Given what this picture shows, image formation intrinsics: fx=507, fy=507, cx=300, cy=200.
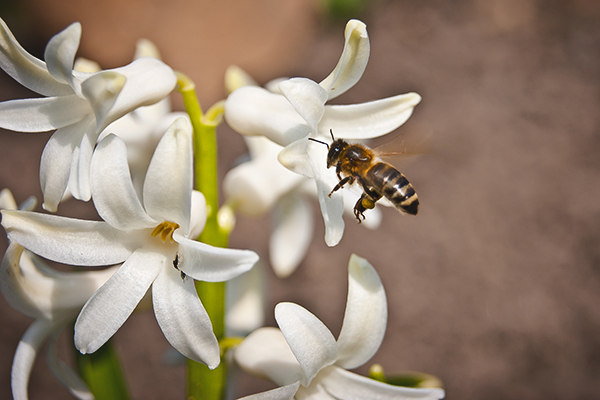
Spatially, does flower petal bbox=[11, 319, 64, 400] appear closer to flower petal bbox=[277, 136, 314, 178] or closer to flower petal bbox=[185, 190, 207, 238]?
flower petal bbox=[185, 190, 207, 238]

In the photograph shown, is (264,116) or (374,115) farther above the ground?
(374,115)

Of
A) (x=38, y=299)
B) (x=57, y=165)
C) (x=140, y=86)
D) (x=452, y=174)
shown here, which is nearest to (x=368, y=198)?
(x=140, y=86)

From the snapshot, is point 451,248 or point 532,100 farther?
point 532,100

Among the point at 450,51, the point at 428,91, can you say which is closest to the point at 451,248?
the point at 428,91

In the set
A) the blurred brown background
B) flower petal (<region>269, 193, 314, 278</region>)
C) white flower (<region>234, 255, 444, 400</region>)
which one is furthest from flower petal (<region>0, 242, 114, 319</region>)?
the blurred brown background

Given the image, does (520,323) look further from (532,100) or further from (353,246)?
(532,100)

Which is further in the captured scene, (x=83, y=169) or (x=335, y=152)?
(x=335, y=152)

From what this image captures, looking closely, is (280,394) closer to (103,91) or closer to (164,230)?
(164,230)
